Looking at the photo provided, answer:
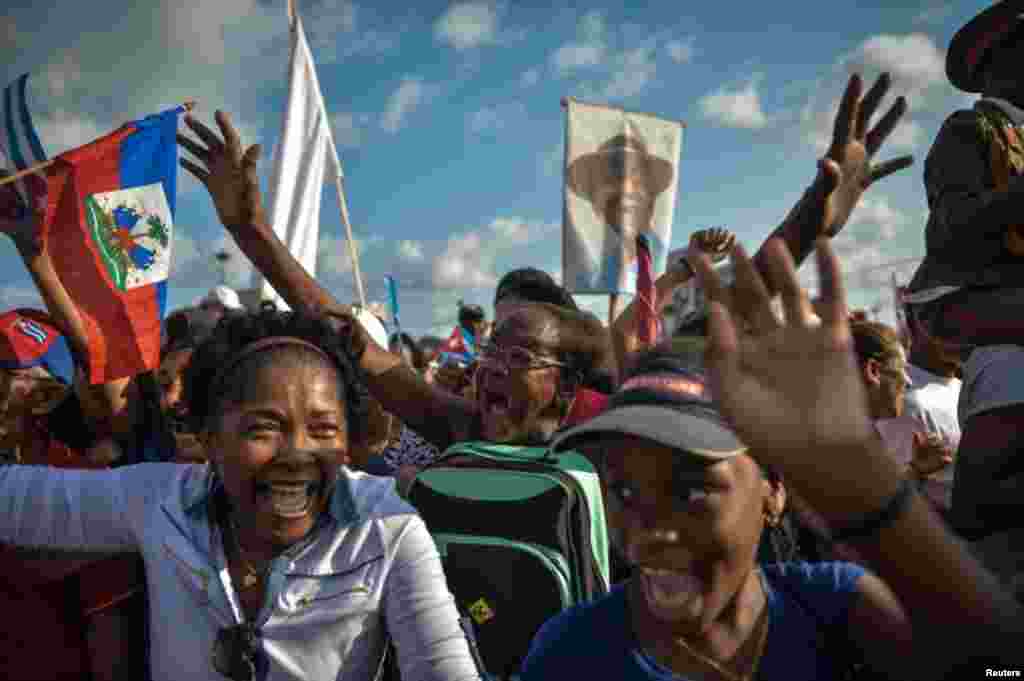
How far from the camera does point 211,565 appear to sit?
1777mm

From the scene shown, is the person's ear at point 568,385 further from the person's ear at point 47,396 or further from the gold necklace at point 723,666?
the person's ear at point 47,396

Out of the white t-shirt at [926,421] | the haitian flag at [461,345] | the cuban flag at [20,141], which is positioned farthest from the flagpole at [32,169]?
the haitian flag at [461,345]

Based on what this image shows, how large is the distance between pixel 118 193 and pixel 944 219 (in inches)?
142

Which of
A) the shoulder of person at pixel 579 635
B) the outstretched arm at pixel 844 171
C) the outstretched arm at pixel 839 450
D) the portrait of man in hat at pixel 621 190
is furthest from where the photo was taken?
the portrait of man in hat at pixel 621 190

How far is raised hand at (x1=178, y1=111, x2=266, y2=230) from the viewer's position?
9.39 ft

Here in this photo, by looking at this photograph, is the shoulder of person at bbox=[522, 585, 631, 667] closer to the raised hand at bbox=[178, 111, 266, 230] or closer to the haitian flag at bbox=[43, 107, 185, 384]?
the raised hand at bbox=[178, 111, 266, 230]

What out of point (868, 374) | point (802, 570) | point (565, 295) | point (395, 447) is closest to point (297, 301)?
point (395, 447)

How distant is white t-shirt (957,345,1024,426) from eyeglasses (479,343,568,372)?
1.30 metres

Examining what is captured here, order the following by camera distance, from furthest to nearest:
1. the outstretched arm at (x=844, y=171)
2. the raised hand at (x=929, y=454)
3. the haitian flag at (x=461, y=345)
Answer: the haitian flag at (x=461, y=345) < the raised hand at (x=929, y=454) < the outstretched arm at (x=844, y=171)

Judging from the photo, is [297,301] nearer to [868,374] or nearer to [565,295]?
[565,295]

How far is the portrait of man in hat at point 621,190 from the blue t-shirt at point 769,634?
4.33 m

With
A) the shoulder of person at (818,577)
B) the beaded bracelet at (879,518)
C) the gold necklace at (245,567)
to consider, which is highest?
the beaded bracelet at (879,518)

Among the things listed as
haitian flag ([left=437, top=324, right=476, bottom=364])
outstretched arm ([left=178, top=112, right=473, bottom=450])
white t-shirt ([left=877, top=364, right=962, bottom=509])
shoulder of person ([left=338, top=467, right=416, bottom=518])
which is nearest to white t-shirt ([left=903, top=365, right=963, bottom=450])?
white t-shirt ([left=877, top=364, right=962, bottom=509])

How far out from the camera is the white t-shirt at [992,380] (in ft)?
5.53
